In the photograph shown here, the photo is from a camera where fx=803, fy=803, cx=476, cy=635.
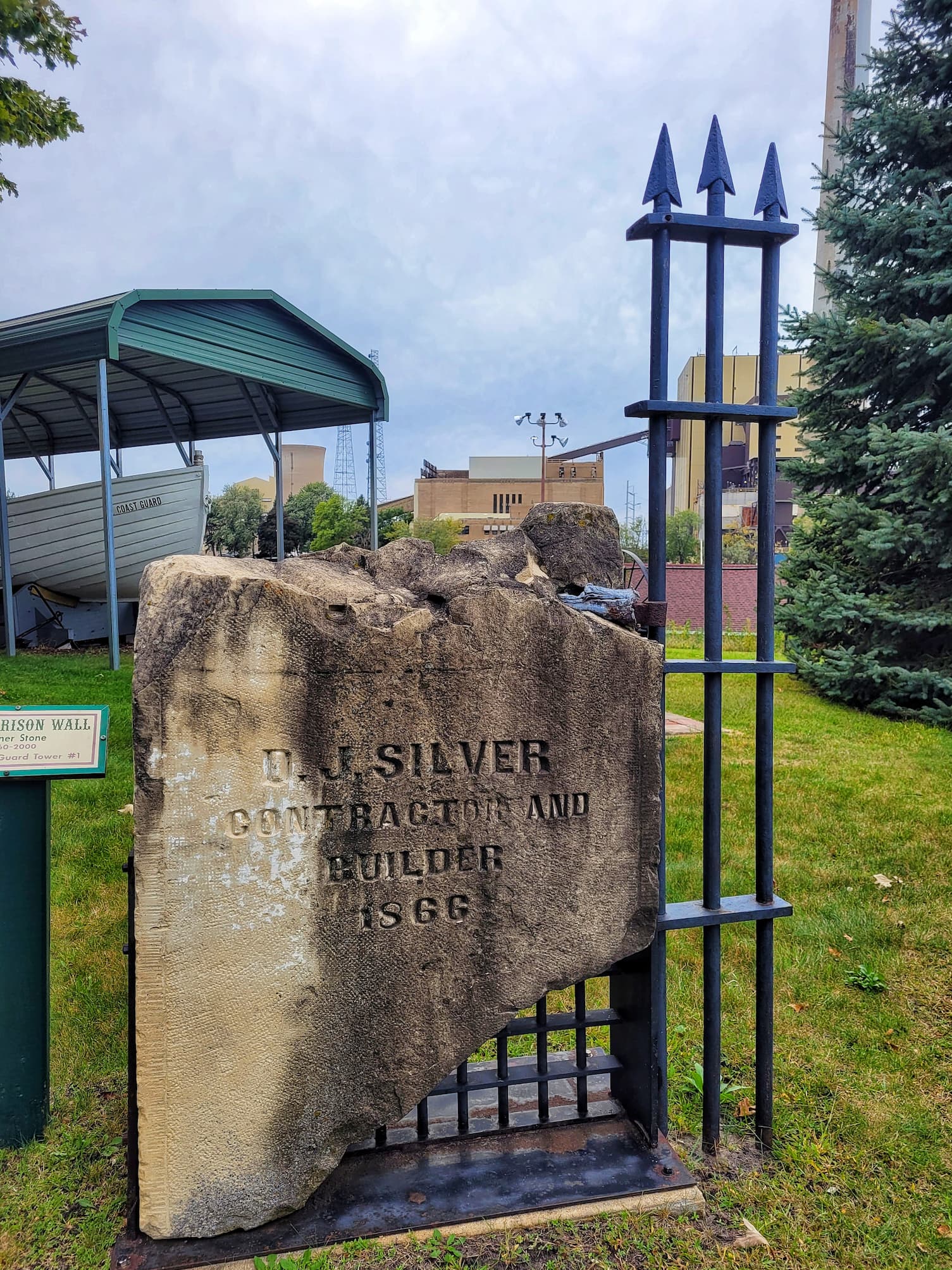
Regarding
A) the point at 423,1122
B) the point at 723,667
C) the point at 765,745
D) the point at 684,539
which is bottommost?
the point at 423,1122

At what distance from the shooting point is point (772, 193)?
2.43 metres

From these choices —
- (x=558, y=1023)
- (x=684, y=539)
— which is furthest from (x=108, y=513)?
(x=684, y=539)

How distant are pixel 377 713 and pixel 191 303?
907 cm

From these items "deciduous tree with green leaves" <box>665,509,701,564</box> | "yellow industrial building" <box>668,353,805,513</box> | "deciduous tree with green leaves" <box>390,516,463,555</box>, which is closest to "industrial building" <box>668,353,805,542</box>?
"yellow industrial building" <box>668,353,805,513</box>

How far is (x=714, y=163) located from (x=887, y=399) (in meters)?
8.51

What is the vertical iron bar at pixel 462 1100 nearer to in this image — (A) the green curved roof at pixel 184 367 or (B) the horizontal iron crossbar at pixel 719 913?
(B) the horizontal iron crossbar at pixel 719 913

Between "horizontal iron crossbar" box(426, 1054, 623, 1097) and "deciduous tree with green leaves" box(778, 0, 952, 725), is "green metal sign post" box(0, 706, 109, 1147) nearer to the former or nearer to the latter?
"horizontal iron crossbar" box(426, 1054, 623, 1097)

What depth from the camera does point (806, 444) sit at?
9.88 metres

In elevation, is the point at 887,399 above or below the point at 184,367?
below

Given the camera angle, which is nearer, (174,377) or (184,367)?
(184,367)

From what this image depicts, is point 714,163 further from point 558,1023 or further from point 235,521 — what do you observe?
point 235,521

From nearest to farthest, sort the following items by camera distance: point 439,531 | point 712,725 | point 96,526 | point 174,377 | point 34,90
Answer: point 712,725
point 34,90
point 174,377
point 96,526
point 439,531

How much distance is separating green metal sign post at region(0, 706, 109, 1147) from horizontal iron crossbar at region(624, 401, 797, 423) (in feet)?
6.42

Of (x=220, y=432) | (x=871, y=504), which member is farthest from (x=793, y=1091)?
(x=220, y=432)
